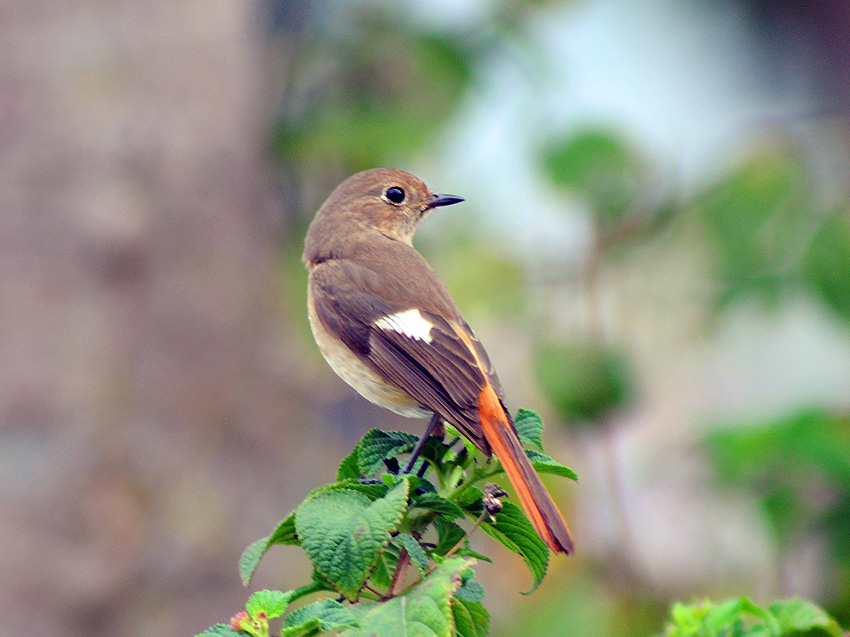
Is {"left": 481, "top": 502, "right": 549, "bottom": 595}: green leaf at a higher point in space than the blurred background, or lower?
lower

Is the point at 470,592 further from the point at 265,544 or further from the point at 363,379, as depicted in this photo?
the point at 363,379

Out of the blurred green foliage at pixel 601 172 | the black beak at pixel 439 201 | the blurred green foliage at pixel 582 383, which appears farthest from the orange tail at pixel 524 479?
the blurred green foliage at pixel 601 172

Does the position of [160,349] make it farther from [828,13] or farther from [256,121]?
[828,13]

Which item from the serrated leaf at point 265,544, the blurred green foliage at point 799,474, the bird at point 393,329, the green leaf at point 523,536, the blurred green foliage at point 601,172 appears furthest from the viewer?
the blurred green foliage at point 601,172

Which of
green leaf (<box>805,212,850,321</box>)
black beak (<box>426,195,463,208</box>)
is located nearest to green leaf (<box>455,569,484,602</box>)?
black beak (<box>426,195,463,208</box>)

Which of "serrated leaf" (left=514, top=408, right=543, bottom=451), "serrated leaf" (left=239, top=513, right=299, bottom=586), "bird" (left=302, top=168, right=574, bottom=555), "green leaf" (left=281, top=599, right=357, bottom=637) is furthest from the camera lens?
"bird" (left=302, top=168, right=574, bottom=555)

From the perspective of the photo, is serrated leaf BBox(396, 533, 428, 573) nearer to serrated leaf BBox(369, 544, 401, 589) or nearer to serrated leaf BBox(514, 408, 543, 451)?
serrated leaf BBox(369, 544, 401, 589)

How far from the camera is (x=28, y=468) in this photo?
12.5 ft

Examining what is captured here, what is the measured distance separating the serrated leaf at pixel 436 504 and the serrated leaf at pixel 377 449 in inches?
6.9

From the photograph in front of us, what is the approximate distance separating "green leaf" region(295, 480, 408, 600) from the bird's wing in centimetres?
40

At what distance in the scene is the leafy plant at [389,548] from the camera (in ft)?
3.36

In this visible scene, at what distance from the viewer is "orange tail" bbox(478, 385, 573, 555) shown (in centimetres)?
120

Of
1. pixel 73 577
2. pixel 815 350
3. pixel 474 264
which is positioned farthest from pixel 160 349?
pixel 815 350

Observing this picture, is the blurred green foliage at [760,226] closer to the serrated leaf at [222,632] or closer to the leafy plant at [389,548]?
the leafy plant at [389,548]
